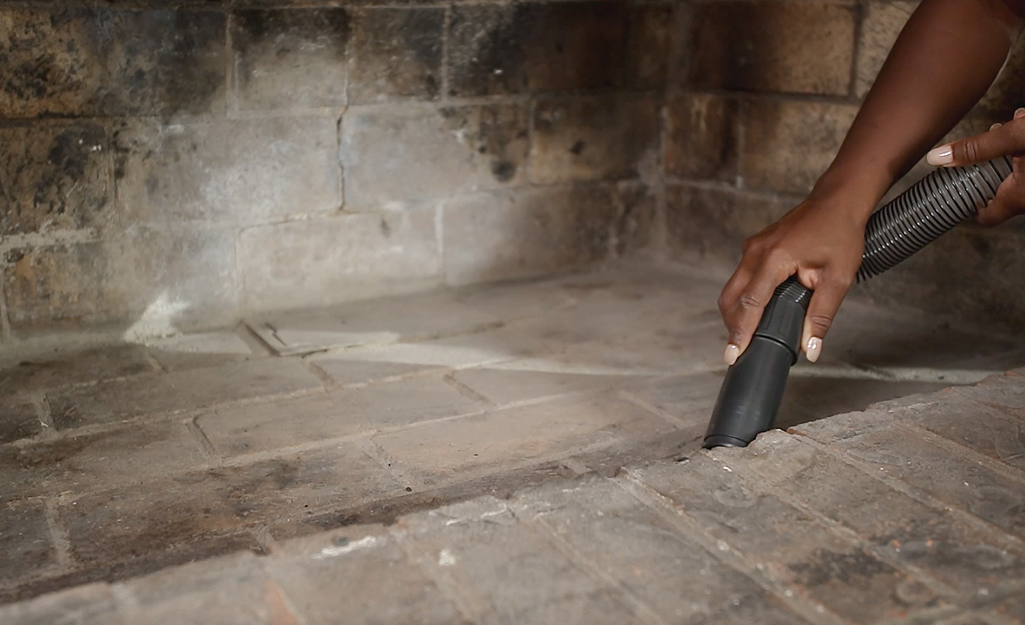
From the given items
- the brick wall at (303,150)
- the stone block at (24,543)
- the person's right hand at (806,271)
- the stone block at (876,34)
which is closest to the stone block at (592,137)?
the brick wall at (303,150)

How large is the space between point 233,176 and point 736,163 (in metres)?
1.84

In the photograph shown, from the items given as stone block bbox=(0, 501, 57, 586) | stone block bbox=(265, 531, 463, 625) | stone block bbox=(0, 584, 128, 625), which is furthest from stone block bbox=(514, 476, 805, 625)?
stone block bbox=(0, 501, 57, 586)

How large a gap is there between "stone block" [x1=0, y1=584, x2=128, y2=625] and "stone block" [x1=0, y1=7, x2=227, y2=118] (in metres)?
2.10

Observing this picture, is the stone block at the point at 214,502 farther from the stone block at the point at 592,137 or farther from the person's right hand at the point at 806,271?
the stone block at the point at 592,137

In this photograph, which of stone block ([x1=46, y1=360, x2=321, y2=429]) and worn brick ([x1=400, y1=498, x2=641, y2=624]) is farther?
stone block ([x1=46, y1=360, x2=321, y2=429])

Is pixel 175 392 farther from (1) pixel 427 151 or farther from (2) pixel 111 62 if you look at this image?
(1) pixel 427 151

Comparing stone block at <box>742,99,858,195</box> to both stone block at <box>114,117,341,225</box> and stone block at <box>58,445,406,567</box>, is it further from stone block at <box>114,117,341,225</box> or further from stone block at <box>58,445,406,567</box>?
stone block at <box>58,445,406,567</box>

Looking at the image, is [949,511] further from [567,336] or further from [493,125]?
[493,125]

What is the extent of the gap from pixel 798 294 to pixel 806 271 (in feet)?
0.18

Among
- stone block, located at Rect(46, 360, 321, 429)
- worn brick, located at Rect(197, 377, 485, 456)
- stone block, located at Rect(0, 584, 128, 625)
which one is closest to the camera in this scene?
stone block, located at Rect(0, 584, 128, 625)

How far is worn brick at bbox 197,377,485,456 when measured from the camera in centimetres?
252

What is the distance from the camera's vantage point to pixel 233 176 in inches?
131

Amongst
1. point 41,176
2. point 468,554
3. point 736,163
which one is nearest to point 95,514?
point 468,554

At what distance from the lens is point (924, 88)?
95.7 inches
